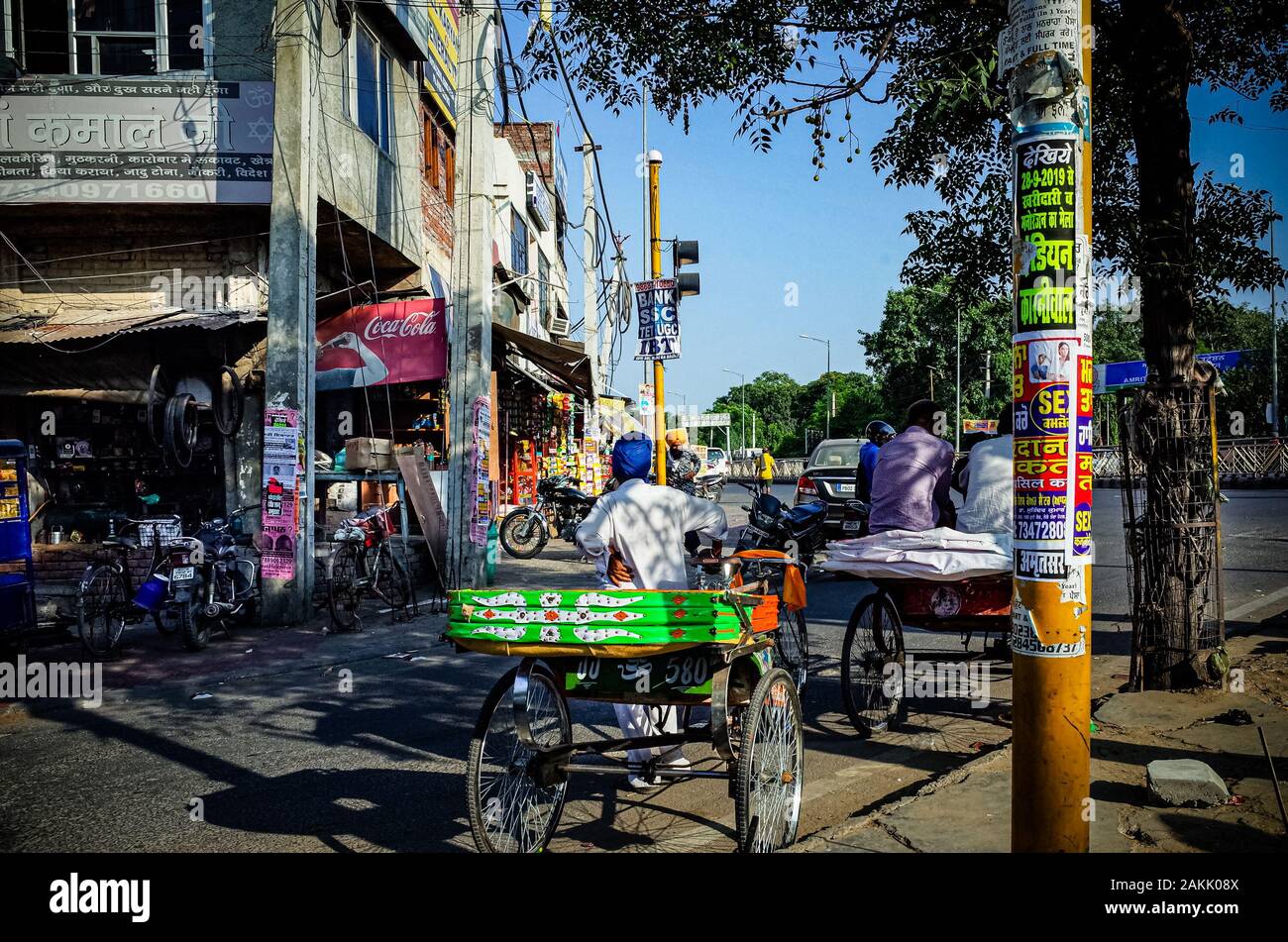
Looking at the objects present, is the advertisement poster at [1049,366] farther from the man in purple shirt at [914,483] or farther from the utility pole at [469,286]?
the utility pole at [469,286]

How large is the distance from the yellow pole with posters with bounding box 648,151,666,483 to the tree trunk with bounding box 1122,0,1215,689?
5.67 m

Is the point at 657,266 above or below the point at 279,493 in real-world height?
above

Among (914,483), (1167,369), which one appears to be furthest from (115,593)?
(1167,369)

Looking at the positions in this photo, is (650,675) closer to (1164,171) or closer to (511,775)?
(511,775)

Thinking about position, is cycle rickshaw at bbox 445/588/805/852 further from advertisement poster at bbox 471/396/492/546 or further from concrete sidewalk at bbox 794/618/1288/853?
advertisement poster at bbox 471/396/492/546

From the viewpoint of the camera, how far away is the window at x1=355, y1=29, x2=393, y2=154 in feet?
46.3

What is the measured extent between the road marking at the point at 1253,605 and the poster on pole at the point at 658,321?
20.7 ft

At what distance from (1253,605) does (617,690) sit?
855 centimetres

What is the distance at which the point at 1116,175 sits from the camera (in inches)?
340

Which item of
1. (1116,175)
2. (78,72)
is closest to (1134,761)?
(1116,175)

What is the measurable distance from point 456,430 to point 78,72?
285 inches

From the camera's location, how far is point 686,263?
1138 centimetres

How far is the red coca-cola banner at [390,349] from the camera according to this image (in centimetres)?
1412

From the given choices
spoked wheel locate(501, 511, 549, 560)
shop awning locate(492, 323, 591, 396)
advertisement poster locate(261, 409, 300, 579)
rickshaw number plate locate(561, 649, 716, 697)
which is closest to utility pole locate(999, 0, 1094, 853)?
rickshaw number plate locate(561, 649, 716, 697)
